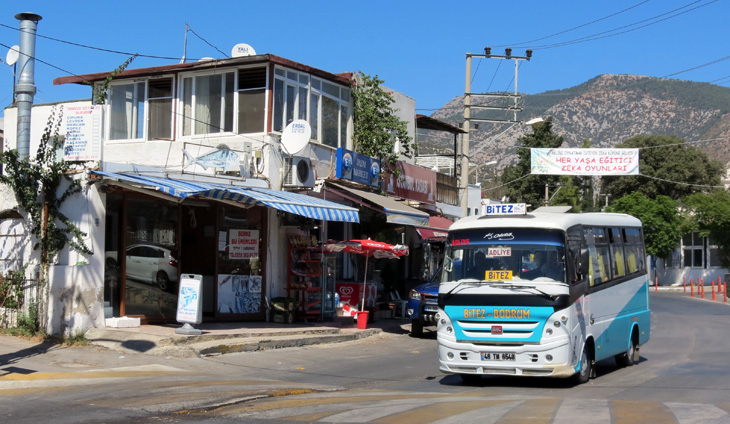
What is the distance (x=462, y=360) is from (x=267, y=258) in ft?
28.8

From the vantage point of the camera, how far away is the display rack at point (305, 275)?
66.2 feet

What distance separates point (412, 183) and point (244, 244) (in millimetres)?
9704

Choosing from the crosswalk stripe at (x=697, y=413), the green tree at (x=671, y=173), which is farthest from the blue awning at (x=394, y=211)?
the green tree at (x=671, y=173)

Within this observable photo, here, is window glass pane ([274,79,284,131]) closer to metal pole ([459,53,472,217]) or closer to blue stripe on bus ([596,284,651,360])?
blue stripe on bus ([596,284,651,360])

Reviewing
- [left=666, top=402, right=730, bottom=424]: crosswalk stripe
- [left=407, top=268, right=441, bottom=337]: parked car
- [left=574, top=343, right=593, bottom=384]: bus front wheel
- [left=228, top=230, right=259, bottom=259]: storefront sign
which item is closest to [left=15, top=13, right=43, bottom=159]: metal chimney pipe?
[left=228, top=230, right=259, bottom=259]: storefront sign

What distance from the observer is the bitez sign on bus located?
38531 millimetres

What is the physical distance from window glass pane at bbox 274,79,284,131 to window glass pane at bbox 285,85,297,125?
0.82ft

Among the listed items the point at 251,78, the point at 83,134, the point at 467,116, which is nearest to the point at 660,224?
the point at 467,116

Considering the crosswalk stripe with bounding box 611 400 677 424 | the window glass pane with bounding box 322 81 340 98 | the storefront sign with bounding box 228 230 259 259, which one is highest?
the window glass pane with bounding box 322 81 340 98

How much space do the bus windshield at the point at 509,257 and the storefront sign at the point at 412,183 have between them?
12.7 metres

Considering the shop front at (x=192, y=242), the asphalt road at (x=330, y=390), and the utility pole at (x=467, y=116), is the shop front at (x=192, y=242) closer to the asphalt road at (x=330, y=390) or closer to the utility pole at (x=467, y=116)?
the asphalt road at (x=330, y=390)

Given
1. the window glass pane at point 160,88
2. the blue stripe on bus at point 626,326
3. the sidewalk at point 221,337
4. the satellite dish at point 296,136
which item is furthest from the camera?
the window glass pane at point 160,88

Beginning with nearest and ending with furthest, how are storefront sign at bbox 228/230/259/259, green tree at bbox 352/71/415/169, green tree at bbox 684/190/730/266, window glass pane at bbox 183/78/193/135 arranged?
storefront sign at bbox 228/230/259/259
window glass pane at bbox 183/78/193/135
green tree at bbox 352/71/415/169
green tree at bbox 684/190/730/266

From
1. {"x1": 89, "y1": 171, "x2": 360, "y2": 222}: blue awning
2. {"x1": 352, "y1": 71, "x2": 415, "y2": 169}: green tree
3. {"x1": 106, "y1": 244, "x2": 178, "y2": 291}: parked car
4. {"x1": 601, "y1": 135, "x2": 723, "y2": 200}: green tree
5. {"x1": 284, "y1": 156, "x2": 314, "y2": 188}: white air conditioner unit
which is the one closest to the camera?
{"x1": 89, "y1": 171, "x2": 360, "y2": 222}: blue awning
